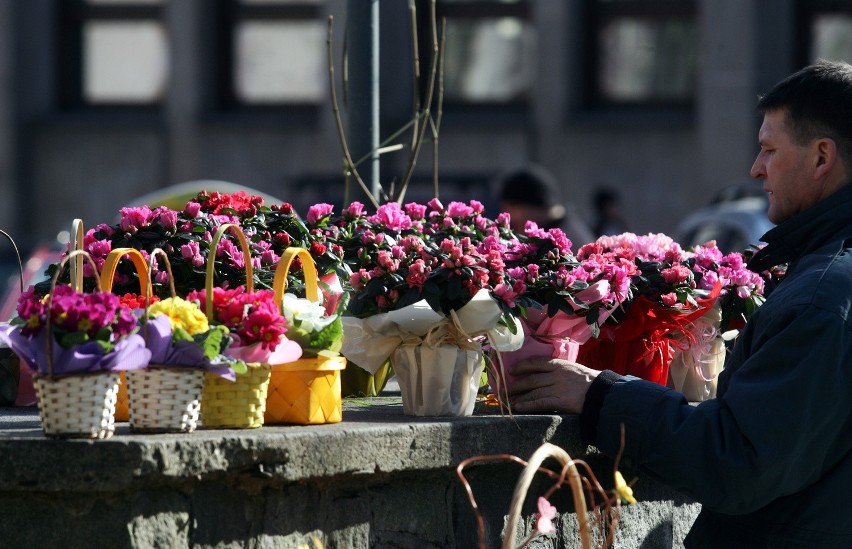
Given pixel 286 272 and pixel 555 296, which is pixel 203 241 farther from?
pixel 555 296

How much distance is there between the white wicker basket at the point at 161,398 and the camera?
2.42 m

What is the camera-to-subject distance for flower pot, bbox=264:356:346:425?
266 cm

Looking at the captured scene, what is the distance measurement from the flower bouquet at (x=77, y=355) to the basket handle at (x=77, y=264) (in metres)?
0.29

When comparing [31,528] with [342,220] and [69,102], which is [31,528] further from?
[69,102]

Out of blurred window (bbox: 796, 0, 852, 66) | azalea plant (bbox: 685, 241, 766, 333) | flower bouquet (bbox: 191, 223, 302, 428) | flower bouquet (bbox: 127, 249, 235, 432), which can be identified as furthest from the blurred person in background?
blurred window (bbox: 796, 0, 852, 66)

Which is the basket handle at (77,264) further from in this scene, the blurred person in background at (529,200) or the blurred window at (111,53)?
the blurred window at (111,53)

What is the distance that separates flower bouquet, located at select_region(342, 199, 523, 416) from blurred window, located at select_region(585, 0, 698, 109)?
12.5 meters

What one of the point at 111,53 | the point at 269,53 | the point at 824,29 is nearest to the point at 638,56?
the point at 824,29

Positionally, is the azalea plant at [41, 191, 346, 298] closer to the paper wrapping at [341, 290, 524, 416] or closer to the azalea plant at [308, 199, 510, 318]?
the azalea plant at [308, 199, 510, 318]

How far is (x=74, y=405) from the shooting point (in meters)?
2.27

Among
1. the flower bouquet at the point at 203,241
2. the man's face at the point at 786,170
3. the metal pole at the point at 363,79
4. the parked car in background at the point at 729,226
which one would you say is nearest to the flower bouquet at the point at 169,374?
the flower bouquet at the point at 203,241

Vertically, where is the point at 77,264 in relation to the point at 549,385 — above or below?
above

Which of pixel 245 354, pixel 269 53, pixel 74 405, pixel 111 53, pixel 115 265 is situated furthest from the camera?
pixel 111 53

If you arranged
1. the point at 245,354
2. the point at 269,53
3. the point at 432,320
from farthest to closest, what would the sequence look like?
1. the point at 269,53
2. the point at 432,320
3. the point at 245,354
